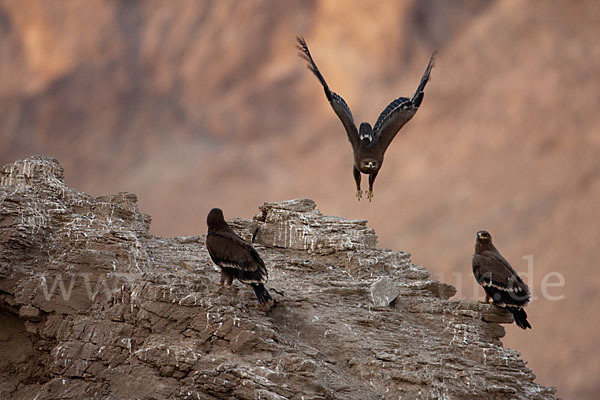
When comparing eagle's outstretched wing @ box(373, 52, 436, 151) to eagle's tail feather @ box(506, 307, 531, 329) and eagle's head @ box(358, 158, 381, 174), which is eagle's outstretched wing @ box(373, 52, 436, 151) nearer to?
eagle's head @ box(358, 158, 381, 174)

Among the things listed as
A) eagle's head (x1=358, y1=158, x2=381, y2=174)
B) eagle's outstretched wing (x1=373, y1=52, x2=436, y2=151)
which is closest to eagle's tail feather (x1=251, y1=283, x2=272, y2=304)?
eagle's head (x1=358, y1=158, x2=381, y2=174)

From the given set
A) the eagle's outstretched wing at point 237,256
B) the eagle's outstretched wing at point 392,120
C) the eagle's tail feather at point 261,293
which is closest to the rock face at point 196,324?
the eagle's tail feather at point 261,293

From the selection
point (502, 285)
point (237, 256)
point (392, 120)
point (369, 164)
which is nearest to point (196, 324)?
point (237, 256)

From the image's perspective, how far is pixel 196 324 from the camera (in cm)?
1103

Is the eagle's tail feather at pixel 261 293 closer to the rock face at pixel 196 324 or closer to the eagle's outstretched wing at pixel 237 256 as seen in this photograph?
the eagle's outstretched wing at pixel 237 256

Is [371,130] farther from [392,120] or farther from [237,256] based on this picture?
[237,256]

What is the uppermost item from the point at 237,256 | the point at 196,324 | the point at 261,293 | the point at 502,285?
the point at 502,285

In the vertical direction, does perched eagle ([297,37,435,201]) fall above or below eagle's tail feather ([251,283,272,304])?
above

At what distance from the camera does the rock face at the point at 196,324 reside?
1065 centimetres

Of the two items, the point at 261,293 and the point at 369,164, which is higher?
the point at 369,164

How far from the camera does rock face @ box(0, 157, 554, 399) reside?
34.9ft

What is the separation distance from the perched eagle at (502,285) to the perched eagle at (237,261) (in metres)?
4.79

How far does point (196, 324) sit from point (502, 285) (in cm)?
625

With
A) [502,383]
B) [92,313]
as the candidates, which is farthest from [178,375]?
[502,383]
